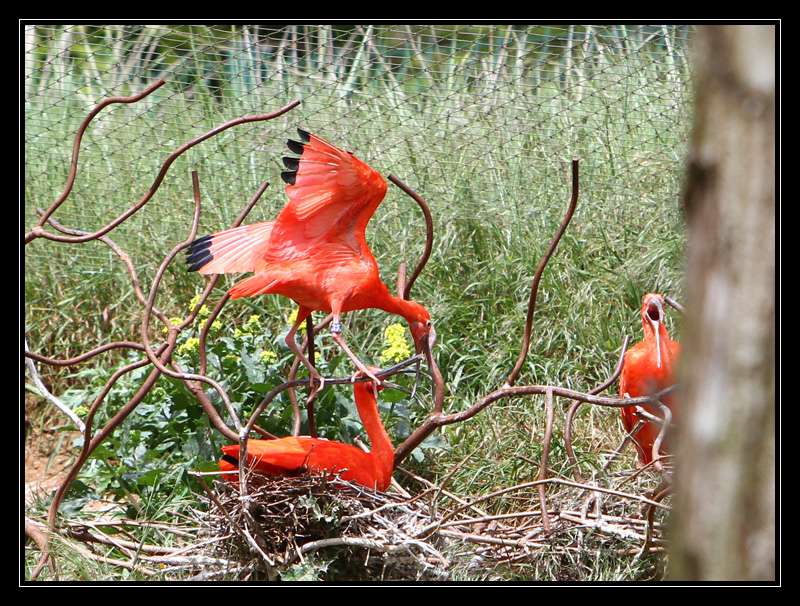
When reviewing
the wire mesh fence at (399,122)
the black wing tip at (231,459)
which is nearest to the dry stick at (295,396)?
the black wing tip at (231,459)

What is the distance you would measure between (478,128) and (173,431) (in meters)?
2.69

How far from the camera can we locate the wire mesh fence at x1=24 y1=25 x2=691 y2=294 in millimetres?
6141

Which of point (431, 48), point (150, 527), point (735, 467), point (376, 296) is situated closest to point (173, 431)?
point (150, 527)

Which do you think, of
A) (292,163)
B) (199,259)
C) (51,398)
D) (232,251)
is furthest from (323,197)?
(51,398)

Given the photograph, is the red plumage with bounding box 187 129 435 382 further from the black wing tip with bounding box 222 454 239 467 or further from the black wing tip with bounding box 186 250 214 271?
the black wing tip with bounding box 222 454 239 467

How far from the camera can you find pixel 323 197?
Result: 13.1 ft

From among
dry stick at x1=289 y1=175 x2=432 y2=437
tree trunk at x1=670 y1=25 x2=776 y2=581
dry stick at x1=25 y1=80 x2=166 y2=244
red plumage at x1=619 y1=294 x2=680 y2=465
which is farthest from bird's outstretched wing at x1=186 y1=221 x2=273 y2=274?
tree trunk at x1=670 y1=25 x2=776 y2=581

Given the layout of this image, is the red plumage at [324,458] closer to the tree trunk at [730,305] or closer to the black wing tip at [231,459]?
the black wing tip at [231,459]

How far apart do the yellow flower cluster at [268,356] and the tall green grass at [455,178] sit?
0.88m

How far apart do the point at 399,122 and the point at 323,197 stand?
2485 mm

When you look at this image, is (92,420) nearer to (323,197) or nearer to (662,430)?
(323,197)

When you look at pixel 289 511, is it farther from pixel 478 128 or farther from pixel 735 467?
pixel 478 128

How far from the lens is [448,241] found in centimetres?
598

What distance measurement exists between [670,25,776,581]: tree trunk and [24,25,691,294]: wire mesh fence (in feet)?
15.1
